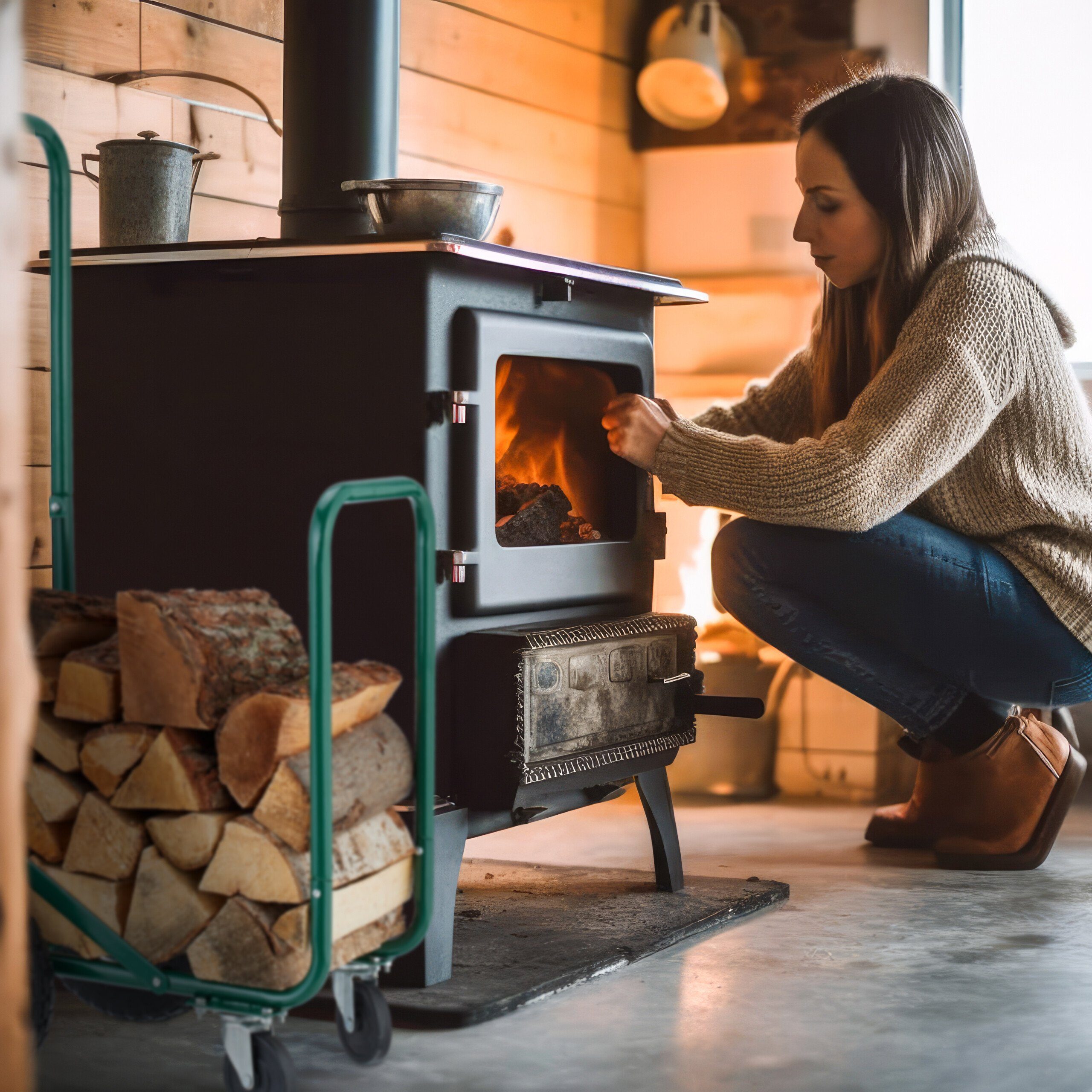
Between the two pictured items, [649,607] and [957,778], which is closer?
[649,607]

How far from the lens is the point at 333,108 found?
2105 mm

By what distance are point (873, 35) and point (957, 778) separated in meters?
1.43

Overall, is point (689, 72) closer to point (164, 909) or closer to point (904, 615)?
point (904, 615)

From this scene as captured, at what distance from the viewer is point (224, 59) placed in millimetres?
2342

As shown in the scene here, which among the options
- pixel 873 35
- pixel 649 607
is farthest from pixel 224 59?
pixel 873 35

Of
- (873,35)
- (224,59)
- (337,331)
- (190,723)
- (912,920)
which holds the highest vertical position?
(873,35)

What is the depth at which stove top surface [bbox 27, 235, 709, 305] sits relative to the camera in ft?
5.57

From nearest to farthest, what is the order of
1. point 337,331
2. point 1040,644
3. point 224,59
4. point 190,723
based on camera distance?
point 190,723 → point 337,331 → point 1040,644 → point 224,59

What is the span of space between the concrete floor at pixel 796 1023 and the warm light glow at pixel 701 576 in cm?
89

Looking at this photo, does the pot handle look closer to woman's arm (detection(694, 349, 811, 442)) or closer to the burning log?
the burning log

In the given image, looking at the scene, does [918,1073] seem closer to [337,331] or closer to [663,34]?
[337,331]

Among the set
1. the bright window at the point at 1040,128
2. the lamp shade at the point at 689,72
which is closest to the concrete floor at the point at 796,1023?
the bright window at the point at 1040,128

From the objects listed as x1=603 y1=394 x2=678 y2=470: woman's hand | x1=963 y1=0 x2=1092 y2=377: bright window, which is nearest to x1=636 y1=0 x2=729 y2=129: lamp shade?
x1=963 y1=0 x2=1092 y2=377: bright window

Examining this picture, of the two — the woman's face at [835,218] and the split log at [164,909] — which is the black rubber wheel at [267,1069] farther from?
the woman's face at [835,218]
